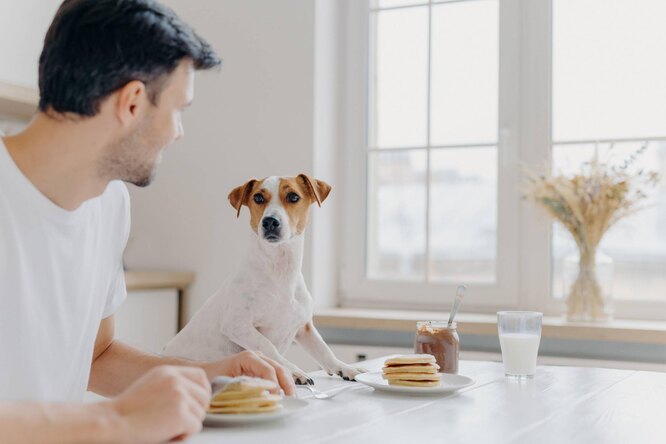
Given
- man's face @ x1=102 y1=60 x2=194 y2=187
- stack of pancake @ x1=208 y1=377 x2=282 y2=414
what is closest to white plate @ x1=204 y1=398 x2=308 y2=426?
stack of pancake @ x1=208 y1=377 x2=282 y2=414

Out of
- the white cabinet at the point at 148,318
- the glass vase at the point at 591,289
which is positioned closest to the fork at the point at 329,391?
the glass vase at the point at 591,289

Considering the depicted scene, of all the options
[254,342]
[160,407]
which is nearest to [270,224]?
[254,342]

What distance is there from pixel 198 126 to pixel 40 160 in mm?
2166

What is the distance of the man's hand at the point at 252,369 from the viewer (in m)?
1.20

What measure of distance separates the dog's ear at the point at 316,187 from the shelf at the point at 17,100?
127 cm

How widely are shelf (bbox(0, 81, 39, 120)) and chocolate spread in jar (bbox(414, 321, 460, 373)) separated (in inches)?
69.3

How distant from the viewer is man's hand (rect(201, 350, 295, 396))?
1.20 m

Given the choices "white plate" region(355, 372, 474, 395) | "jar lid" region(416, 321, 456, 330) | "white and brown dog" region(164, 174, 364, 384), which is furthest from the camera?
"white and brown dog" region(164, 174, 364, 384)

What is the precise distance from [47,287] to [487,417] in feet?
2.18

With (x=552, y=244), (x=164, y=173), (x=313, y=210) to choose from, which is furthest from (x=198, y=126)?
(x=552, y=244)

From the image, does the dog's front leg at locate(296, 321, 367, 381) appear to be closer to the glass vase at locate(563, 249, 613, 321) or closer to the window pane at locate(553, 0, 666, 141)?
the glass vase at locate(563, 249, 613, 321)

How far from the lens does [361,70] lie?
124 inches

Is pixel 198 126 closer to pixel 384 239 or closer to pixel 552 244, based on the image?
pixel 384 239

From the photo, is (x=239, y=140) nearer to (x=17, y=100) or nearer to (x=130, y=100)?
(x=17, y=100)
